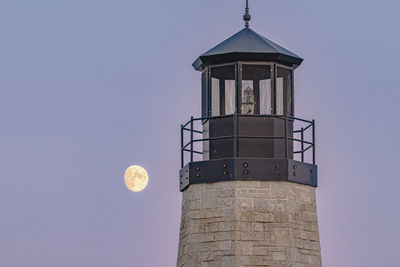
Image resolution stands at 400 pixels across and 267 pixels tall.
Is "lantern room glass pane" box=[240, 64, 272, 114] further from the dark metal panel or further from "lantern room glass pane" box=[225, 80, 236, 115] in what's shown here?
the dark metal panel

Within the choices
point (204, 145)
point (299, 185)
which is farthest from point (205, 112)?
point (299, 185)

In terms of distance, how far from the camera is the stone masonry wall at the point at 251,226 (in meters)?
26.7

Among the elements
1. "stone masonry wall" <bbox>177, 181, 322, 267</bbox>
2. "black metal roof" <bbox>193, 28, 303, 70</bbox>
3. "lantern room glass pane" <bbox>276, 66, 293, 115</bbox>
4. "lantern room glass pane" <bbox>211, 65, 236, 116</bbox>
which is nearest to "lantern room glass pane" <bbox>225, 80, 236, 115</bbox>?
"lantern room glass pane" <bbox>211, 65, 236, 116</bbox>

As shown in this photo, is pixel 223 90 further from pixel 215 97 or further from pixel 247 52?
pixel 247 52

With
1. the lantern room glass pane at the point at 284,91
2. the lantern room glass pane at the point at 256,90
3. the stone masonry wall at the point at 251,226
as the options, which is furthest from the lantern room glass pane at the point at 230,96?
the stone masonry wall at the point at 251,226

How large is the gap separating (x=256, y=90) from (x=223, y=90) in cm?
69

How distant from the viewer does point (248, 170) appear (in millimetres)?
26984

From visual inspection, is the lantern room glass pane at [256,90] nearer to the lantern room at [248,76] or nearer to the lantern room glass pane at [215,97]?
the lantern room at [248,76]

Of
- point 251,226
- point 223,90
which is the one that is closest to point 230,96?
point 223,90

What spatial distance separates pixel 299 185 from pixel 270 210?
0.89m

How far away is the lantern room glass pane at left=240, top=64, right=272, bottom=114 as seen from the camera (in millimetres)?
27875

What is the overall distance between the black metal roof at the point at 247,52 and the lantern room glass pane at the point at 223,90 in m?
0.24

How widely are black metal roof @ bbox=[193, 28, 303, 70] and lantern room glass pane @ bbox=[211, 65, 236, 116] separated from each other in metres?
0.24

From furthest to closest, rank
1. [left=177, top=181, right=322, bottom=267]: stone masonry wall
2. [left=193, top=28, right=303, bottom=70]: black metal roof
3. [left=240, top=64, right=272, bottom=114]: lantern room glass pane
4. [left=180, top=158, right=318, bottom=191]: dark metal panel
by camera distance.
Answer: [left=240, top=64, right=272, bottom=114]: lantern room glass pane
[left=193, top=28, right=303, bottom=70]: black metal roof
[left=180, top=158, right=318, bottom=191]: dark metal panel
[left=177, top=181, right=322, bottom=267]: stone masonry wall
